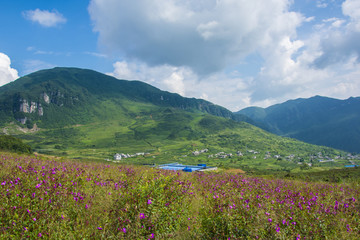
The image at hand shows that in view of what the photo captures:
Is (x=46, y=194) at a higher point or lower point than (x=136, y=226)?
higher

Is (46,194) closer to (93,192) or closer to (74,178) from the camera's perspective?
(93,192)

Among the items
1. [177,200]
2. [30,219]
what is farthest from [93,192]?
Answer: [177,200]

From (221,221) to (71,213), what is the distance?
4.19 m

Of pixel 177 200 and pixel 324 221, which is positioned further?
pixel 177 200

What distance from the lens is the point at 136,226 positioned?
4.77 metres

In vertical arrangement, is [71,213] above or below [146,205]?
below

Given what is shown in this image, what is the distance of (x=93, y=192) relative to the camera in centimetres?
730

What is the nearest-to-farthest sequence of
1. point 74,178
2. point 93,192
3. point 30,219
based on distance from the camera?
point 30,219
point 93,192
point 74,178

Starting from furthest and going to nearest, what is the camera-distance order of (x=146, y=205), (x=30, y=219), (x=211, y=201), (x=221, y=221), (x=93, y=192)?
(x=93, y=192)
(x=211, y=201)
(x=146, y=205)
(x=221, y=221)
(x=30, y=219)

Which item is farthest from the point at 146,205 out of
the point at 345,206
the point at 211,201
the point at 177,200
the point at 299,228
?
the point at 345,206

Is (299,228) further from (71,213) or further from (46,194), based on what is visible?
(46,194)

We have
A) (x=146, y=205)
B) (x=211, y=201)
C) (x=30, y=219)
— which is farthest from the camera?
(x=211, y=201)

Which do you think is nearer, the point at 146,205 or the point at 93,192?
the point at 146,205

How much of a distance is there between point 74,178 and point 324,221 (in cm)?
865
